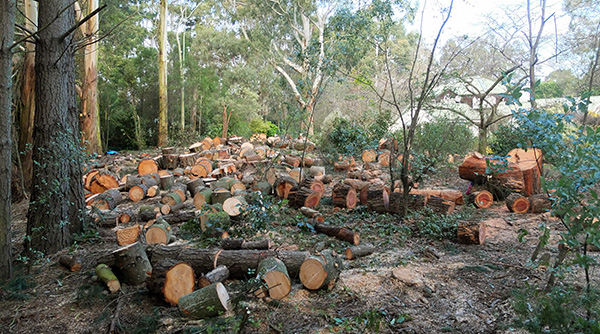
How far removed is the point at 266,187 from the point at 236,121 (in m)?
12.0

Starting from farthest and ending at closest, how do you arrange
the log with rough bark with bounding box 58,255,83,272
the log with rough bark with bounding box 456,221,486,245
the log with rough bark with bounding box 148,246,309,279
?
the log with rough bark with bounding box 456,221,486,245 → the log with rough bark with bounding box 58,255,83,272 → the log with rough bark with bounding box 148,246,309,279

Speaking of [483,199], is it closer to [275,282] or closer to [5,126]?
[275,282]

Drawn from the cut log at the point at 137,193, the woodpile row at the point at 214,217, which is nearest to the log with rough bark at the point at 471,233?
the woodpile row at the point at 214,217

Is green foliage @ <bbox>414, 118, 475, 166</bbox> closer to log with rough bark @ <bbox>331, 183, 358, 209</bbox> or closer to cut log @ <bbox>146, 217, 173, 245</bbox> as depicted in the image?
log with rough bark @ <bbox>331, 183, 358, 209</bbox>

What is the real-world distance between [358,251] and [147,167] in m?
5.78

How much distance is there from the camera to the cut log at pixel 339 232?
413 cm

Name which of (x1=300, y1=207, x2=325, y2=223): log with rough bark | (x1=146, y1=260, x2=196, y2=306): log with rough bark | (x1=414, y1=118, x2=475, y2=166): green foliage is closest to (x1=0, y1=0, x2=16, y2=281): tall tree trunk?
(x1=146, y1=260, x2=196, y2=306): log with rough bark

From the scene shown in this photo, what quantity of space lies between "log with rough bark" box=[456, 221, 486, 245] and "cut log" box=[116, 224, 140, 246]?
12.4 feet

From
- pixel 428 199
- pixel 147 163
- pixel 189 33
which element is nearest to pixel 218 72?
pixel 189 33

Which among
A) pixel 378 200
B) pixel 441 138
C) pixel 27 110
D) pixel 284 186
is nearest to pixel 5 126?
pixel 284 186

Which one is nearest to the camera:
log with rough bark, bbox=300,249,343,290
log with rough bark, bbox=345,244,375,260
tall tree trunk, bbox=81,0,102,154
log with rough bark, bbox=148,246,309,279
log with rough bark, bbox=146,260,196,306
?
log with rough bark, bbox=146,260,196,306

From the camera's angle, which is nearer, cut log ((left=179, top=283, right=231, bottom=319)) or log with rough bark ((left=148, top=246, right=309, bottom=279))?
cut log ((left=179, top=283, right=231, bottom=319))

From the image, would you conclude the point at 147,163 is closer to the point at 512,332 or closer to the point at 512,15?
the point at 512,332

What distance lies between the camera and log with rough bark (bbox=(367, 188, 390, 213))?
5297mm
